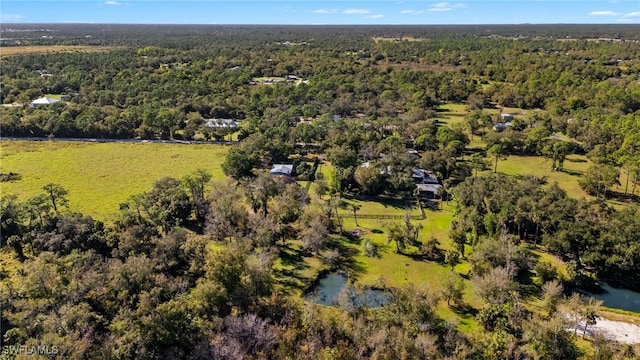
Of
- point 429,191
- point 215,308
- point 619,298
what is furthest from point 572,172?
point 215,308

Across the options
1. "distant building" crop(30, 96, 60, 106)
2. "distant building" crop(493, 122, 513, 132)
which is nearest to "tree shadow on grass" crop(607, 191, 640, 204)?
"distant building" crop(493, 122, 513, 132)

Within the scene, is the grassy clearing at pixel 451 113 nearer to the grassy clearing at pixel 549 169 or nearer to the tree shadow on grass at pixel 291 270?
the grassy clearing at pixel 549 169

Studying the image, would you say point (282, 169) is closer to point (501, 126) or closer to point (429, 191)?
point (429, 191)

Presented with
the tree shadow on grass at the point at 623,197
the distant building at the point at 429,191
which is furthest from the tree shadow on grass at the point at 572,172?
the distant building at the point at 429,191

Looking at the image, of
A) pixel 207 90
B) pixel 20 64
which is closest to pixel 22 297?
pixel 207 90

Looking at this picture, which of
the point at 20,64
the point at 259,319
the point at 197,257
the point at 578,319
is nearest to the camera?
the point at 259,319

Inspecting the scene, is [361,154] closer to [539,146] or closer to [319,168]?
[319,168]
